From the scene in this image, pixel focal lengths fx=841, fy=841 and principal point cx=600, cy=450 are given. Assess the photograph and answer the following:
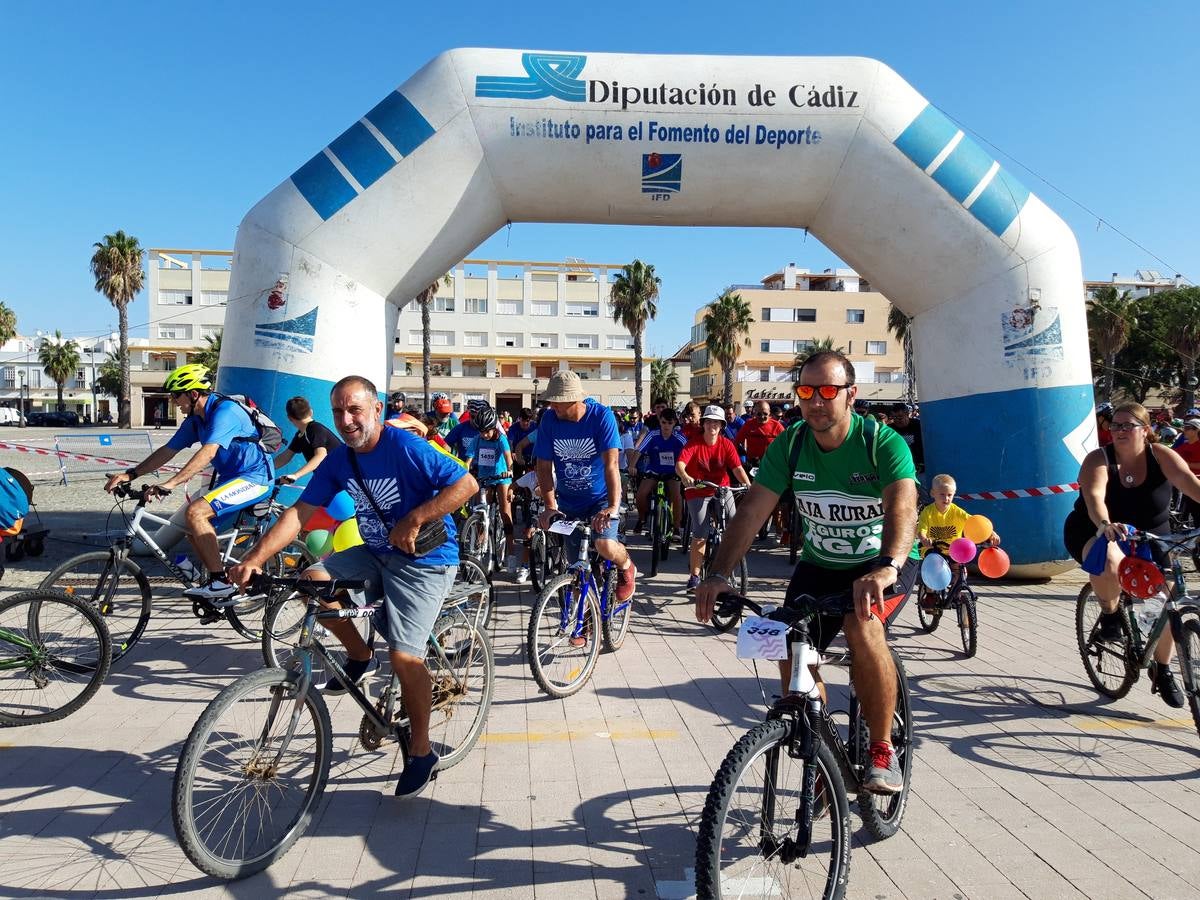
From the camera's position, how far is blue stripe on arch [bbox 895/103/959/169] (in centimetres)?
842

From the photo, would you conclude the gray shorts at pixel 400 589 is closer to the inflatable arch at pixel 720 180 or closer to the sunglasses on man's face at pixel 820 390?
the sunglasses on man's face at pixel 820 390

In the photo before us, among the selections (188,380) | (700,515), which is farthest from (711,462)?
(188,380)

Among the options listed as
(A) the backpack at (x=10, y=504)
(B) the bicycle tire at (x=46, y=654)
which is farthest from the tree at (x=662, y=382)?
(A) the backpack at (x=10, y=504)

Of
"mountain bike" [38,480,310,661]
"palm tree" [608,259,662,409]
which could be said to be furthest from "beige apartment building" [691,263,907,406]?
"mountain bike" [38,480,310,661]

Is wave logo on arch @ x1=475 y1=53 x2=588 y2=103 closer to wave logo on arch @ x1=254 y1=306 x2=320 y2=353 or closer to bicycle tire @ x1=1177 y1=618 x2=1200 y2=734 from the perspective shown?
wave logo on arch @ x1=254 y1=306 x2=320 y2=353

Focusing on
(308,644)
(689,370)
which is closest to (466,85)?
(308,644)

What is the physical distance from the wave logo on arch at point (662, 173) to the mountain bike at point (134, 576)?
492 cm

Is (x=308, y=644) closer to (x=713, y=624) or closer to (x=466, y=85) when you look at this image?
(x=713, y=624)

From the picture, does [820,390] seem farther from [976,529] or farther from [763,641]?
[976,529]

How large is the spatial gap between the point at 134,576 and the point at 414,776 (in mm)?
2896

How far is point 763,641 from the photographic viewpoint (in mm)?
2777

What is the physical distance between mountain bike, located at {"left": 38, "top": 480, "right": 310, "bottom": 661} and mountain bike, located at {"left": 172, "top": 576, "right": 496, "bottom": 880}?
7.58 feet

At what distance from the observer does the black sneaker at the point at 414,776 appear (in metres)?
3.65

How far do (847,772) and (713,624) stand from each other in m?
3.95
